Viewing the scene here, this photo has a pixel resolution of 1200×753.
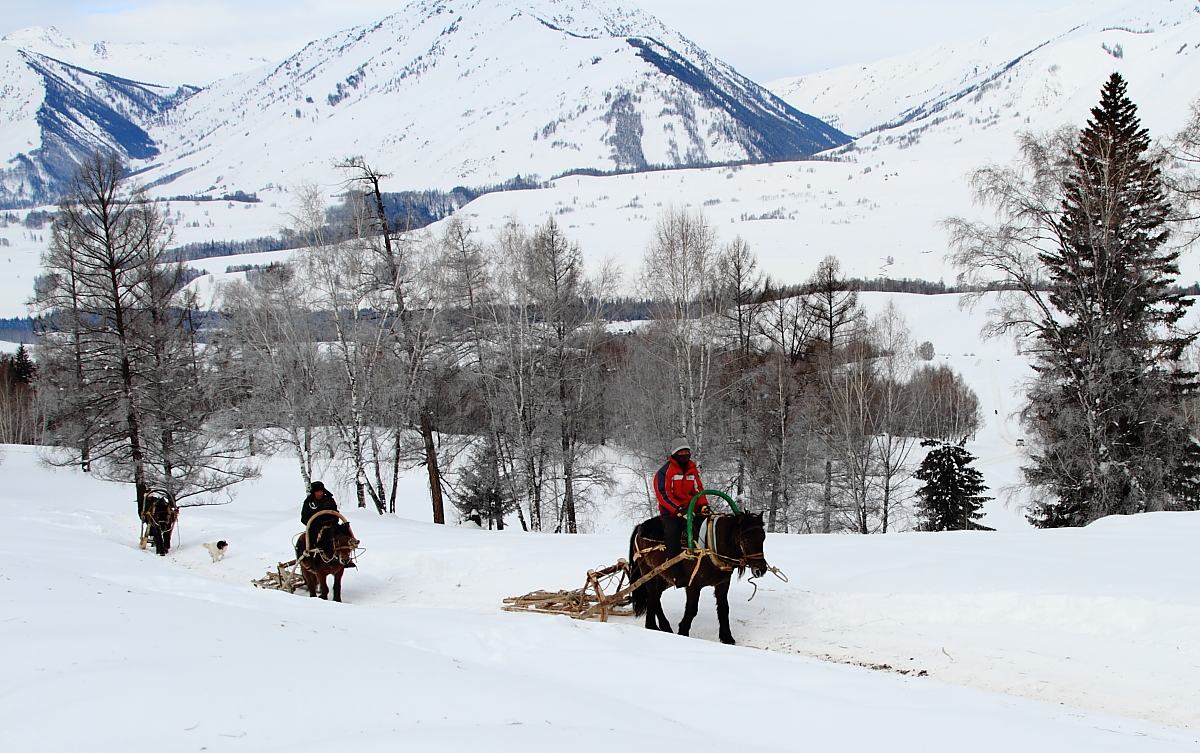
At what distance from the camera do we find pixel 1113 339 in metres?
19.0

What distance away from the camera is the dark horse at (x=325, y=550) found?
1320 cm

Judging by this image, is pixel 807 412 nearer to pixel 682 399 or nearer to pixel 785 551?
pixel 682 399

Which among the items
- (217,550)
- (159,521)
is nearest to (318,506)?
(217,550)

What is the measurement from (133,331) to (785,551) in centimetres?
1777

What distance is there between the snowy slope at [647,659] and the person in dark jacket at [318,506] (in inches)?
67.5

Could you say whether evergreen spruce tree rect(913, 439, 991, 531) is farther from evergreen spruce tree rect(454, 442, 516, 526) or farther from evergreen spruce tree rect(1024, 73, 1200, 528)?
evergreen spruce tree rect(454, 442, 516, 526)

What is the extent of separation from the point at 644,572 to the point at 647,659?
2800mm

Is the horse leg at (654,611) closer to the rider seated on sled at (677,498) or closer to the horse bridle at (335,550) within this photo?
the rider seated on sled at (677,498)

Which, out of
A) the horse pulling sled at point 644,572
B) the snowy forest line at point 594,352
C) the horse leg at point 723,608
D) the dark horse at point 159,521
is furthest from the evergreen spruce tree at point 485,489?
the horse leg at point 723,608

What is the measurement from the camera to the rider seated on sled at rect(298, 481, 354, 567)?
1323 centimetres

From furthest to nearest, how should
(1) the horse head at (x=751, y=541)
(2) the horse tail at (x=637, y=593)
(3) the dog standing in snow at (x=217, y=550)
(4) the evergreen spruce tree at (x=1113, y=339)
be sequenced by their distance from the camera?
(4) the evergreen spruce tree at (x=1113, y=339) < (3) the dog standing in snow at (x=217, y=550) < (2) the horse tail at (x=637, y=593) < (1) the horse head at (x=751, y=541)

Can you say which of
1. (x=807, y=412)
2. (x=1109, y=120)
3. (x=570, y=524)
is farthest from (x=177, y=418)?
(x=1109, y=120)

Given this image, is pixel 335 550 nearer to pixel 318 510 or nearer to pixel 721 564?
pixel 318 510

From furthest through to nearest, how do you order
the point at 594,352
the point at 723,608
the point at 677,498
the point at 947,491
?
the point at 947,491 → the point at 594,352 → the point at 677,498 → the point at 723,608
